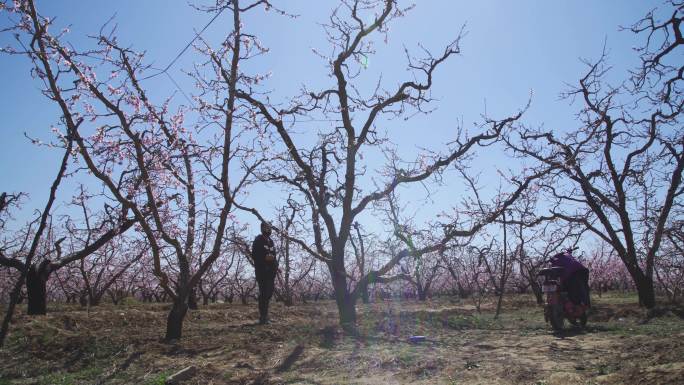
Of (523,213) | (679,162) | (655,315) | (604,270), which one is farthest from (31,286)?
(604,270)

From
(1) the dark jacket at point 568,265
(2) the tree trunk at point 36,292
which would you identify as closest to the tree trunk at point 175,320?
(2) the tree trunk at point 36,292

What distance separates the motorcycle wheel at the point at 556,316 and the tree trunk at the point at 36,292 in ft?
34.5

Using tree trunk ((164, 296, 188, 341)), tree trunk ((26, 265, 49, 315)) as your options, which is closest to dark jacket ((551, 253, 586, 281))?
tree trunk ((164, 296, 188, 341))

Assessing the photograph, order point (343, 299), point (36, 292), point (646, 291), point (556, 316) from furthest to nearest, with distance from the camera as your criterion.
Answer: point (646, 291) → point (36, 292) → point (343, 299) → point (556, 316)

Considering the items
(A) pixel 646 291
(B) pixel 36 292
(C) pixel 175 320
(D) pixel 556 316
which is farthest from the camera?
(A) pixel 646 291

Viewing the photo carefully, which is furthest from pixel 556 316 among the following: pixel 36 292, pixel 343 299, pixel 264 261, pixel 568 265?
pixel 36 292

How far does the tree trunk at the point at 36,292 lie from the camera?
34.7 ft

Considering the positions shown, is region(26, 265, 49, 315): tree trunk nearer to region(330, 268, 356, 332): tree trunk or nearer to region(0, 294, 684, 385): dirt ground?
region(0, 294, 684, 385): dirt ground

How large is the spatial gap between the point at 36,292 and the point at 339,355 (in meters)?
8.33

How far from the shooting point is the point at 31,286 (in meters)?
10.7

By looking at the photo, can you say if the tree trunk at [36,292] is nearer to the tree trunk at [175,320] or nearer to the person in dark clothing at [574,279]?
the tree trunk at [175,320]

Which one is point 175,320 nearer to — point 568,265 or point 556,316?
point 556,316

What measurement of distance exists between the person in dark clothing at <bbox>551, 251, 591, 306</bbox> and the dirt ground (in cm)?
55

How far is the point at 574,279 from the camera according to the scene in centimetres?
822
